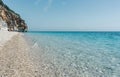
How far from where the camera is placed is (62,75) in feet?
24.5

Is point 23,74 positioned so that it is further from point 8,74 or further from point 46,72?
point 46,72

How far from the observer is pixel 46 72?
798 centimetres

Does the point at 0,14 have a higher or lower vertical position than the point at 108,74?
higher

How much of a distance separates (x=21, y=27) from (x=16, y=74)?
12344cm

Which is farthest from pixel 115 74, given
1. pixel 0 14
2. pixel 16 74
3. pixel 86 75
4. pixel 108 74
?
pixel 0 14

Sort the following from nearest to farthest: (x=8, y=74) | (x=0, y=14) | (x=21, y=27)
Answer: (x=8, y=74), (x=0, y=14), (x=21, y=27)

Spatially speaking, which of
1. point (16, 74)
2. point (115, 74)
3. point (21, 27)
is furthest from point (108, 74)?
point (21, 27)

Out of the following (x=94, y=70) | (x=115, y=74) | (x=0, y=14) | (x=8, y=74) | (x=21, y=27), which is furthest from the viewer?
(x=21, y=27)

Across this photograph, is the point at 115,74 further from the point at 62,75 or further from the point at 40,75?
the point at 40,75

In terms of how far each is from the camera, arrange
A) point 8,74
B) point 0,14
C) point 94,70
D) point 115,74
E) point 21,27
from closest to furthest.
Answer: point 8,74 < point 115,74 < point 94,70 < point 0,14 < point 21,27

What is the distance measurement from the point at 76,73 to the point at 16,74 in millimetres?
2858

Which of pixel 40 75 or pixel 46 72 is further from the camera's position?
pixel 46 72

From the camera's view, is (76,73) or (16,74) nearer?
(16,74)

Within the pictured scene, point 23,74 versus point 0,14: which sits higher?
point 0,14
